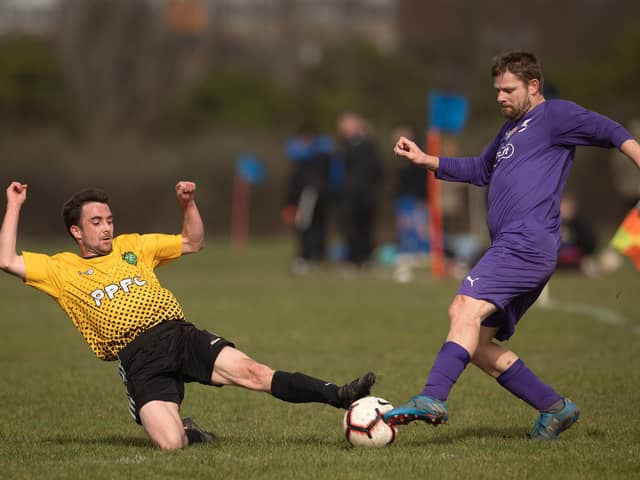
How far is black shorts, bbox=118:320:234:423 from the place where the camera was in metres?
6.41

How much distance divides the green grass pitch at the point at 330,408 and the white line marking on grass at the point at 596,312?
1.3 inches

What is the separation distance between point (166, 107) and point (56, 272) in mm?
45860

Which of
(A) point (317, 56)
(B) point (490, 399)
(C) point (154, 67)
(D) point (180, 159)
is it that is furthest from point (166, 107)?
(B) point (490, 399)

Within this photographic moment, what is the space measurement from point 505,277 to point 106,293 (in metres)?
2.23

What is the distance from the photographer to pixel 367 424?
6.12 metres

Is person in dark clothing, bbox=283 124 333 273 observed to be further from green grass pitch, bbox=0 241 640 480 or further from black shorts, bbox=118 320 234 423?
black shorts, bbox=118 320 234 423

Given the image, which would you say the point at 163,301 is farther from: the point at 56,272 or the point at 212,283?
the point at 212,283

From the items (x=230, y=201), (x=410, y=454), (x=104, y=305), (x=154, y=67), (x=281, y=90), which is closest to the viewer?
(x=410, y=454)

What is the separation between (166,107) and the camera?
51812 millimetres

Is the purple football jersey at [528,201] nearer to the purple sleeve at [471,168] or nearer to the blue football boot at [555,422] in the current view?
the purple sleeve at [471,168]

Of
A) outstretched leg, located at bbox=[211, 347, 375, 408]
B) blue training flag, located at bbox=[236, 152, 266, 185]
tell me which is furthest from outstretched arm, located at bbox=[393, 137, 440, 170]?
blue training flag, located at bbox=[236, 152, 266, 185]

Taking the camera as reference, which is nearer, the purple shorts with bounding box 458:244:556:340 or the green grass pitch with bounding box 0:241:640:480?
the green grass pitch with bounding box 0:241:640:480

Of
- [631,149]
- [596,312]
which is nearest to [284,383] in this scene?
[631,149]

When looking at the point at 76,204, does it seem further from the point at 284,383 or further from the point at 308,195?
the point at 308,195
